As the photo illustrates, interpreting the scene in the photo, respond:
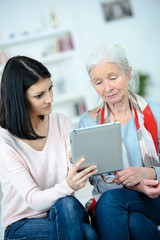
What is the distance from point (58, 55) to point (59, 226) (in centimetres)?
330

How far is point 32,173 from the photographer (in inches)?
56.8


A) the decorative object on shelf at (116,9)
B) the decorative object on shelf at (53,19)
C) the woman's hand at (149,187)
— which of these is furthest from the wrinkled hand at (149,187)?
the decorative object on shelf at (116,9)

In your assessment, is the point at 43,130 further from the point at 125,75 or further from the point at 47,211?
the point at 125,75

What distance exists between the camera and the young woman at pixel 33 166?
1.24 m

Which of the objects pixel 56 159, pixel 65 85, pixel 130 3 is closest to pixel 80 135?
pixel 56 159

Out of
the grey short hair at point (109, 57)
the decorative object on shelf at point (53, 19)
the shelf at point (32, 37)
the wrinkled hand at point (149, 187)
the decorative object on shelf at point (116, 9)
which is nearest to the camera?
the wrinkled hand at point (149, 187)

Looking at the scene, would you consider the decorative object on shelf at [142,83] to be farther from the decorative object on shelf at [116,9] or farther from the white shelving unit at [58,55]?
the decorative object on shelf at [116,9]

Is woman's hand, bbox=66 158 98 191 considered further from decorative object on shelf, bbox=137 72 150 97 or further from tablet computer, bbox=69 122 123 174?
decorative object on shelf, bbox=137 72 150 97

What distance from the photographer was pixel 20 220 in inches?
54.9

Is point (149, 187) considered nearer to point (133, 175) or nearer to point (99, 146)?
point (133, 175)

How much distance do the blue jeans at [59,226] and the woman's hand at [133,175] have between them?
24 cm

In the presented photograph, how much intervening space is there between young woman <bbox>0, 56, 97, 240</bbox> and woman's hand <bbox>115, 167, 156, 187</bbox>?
6.8 inches

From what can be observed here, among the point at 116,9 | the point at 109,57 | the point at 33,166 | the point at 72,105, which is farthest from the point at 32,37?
the point at 33,166

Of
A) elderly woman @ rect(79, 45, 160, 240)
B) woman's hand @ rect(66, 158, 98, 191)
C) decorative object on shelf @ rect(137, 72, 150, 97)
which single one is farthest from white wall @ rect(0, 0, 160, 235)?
woman's hand @ rect(66, 158, 98, 191)
